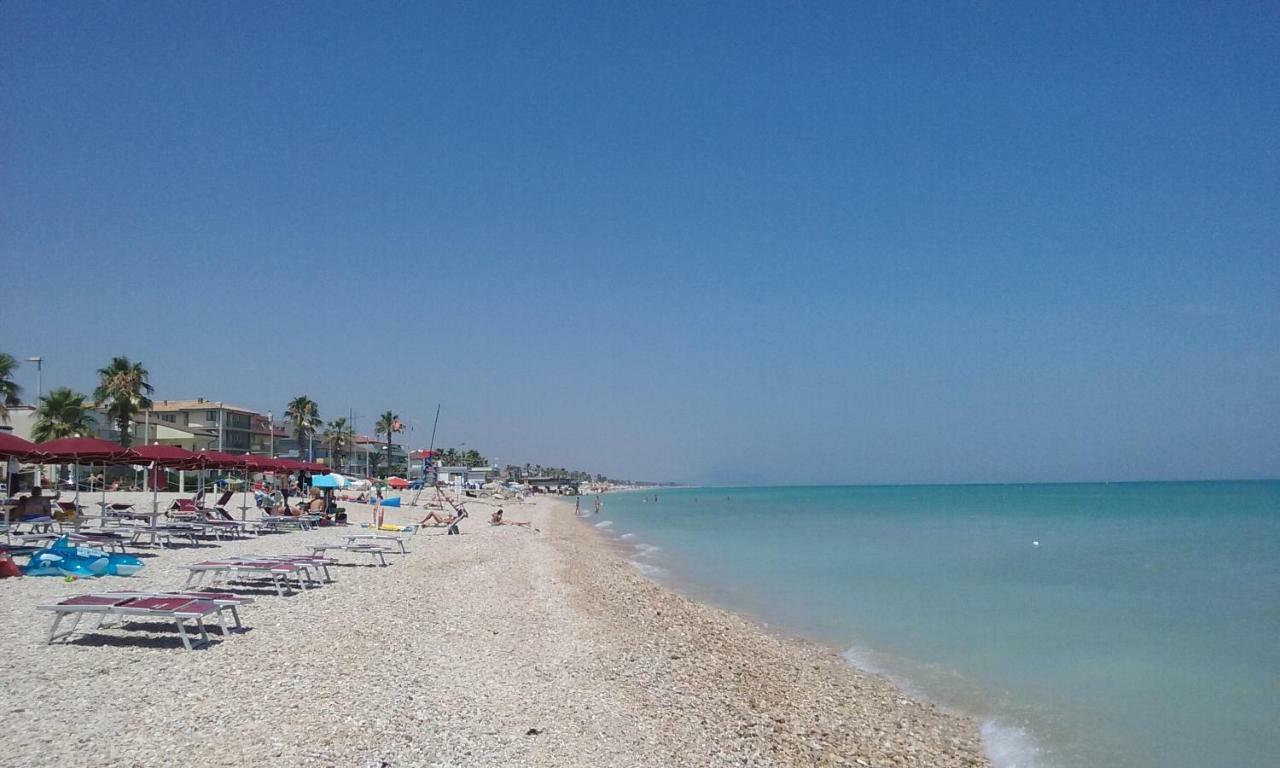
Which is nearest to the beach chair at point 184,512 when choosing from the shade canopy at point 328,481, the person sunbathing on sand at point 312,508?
the shade canopy at point 328,481

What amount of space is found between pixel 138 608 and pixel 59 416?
3756cm

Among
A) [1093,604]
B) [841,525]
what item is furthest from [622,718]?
[841,525]

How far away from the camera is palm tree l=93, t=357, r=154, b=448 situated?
42.5 meters

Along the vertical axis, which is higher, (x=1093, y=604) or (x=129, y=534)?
(x=129, y=534)

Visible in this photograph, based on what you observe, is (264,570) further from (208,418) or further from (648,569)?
(208,418)

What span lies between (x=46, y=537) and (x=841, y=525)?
42152 millimetres

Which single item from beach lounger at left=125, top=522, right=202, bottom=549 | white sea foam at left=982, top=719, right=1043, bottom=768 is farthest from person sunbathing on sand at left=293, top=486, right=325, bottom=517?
white sea foam at left=982, top=719, right=1043, bottom=768

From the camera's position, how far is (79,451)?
15594 mm

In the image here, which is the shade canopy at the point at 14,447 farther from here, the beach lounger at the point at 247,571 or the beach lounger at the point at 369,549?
the beach lounger at the point at 369,549

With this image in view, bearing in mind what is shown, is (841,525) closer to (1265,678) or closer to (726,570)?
(726,570)

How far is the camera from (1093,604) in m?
18.5

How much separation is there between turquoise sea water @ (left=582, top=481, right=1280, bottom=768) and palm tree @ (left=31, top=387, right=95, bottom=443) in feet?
87.4

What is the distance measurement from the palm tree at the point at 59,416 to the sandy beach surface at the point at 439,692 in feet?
102

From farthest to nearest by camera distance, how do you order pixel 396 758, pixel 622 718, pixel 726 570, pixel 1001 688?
pixel 726 570 → pixel 1001 688 → pixel 622 718 → pixel 396 758
